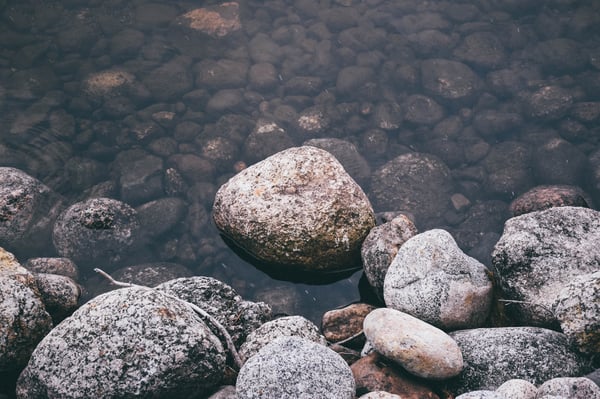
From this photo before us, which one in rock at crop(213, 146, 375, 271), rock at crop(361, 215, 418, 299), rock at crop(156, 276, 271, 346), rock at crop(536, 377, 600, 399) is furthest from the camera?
rock at crop(213, 146, 375, 271)

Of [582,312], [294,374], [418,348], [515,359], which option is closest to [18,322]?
[294,374]

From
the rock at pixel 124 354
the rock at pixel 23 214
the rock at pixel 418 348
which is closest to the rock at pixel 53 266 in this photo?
the rock at pixel 23 214

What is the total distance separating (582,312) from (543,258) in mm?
733

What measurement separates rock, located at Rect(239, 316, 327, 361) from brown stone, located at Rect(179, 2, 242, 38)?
7.60 m

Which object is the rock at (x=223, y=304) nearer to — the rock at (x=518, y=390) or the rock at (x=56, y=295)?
the rock at (x=56, y=295)

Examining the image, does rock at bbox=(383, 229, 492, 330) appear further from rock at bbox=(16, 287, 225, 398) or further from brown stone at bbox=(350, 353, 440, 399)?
rock at bbox=(16, 287, 225, 398)

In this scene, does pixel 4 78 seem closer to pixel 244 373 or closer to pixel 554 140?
pixel 244 373

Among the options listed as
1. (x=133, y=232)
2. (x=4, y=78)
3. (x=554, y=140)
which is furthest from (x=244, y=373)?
(x=4, y=78)

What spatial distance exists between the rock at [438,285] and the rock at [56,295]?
2.78 m

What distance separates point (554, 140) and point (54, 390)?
311 inches

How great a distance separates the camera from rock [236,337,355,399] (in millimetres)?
2717

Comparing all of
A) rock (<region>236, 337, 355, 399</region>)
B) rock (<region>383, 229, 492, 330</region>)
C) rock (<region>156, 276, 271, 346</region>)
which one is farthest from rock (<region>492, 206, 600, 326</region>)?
rock (<region>156, 276, 271, 346</region>)

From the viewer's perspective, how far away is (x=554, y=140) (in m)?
7.58

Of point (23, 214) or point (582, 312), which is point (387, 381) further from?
point (23, 214)
